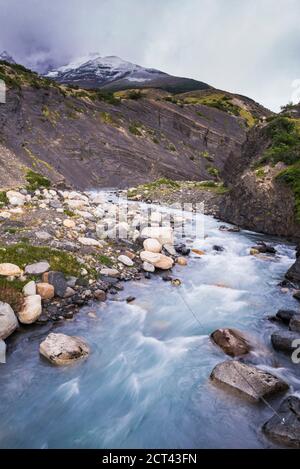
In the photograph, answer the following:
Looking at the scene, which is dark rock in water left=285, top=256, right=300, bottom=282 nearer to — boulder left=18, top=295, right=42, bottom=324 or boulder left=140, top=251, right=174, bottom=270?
boulder left=140, top=251, right=174, bottom=270

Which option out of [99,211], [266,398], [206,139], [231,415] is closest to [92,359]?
[231,415]

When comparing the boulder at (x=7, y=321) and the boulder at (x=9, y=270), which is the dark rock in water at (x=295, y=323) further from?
the boulder at (x=9, y=270)

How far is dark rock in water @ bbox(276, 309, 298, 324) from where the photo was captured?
30.2ft

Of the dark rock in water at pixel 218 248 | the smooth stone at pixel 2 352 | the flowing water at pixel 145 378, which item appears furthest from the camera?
the dark rock in water at pixel 218 248

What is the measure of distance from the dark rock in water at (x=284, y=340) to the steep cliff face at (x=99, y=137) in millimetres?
17981

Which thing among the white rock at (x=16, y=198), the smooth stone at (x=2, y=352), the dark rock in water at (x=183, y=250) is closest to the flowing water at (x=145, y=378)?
the smooth stone at (x=2, y=352)

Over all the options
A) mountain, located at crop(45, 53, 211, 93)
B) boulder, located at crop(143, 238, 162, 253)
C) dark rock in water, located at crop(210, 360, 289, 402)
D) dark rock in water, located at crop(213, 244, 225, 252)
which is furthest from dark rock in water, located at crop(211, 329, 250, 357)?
mountain, located at crop(45, 53, 211, 93)

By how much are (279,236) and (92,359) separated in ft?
44.1

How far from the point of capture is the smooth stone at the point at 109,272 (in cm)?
1118

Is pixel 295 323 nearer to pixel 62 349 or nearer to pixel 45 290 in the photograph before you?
pixel 62 349

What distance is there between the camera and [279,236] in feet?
59.7

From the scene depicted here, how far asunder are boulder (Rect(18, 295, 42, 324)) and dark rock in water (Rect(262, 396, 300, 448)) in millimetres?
5533
